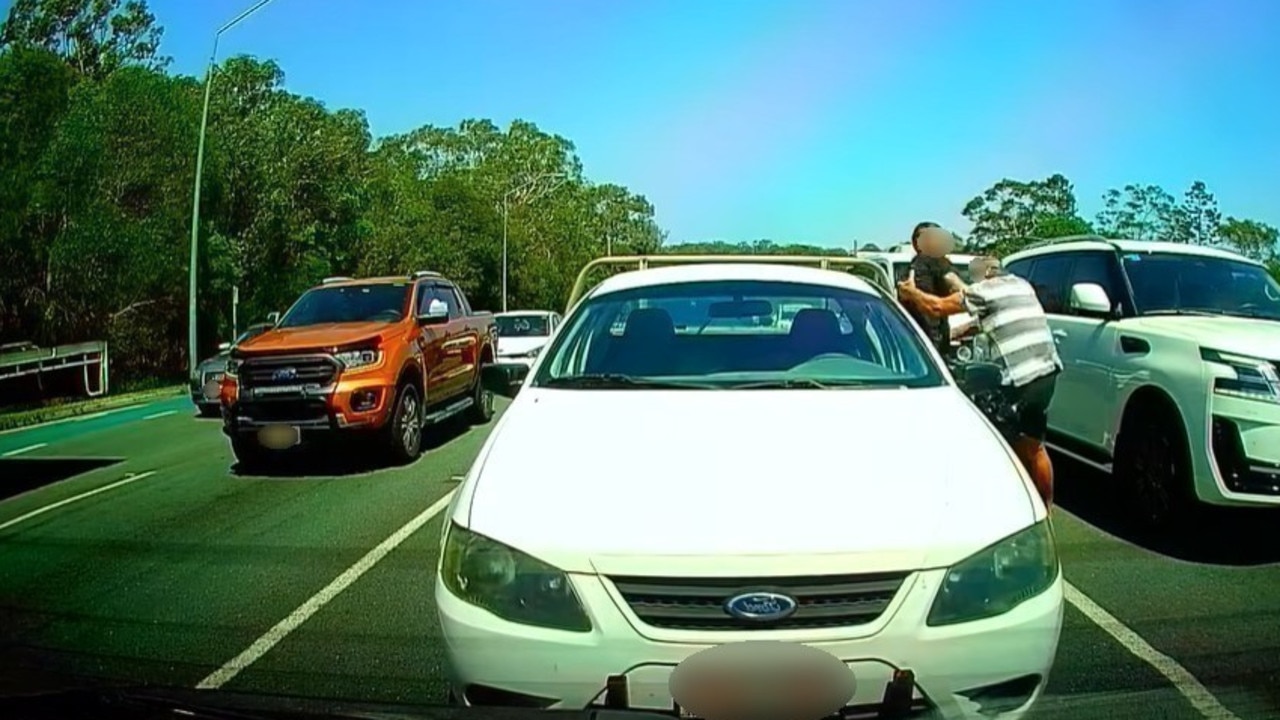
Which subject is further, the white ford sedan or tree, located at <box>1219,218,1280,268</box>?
tree, located at <box>1219,218,1280,268</box>

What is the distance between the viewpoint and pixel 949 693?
3.09m

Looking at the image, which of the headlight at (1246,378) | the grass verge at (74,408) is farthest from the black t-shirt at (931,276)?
the grass verge at (74,408)

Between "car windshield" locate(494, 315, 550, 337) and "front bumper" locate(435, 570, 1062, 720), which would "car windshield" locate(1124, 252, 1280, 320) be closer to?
"front bumper" locate(435, 570, 1062, 720)

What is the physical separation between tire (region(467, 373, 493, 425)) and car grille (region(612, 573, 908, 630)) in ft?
36.7

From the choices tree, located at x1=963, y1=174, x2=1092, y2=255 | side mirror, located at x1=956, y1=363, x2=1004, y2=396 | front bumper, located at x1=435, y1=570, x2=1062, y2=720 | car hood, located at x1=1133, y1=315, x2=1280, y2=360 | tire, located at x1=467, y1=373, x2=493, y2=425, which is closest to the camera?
front bumper, located at x1=435, y1=570, x2=1062, y2=720

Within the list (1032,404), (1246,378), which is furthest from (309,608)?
(1246,378)

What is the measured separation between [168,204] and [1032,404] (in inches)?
930

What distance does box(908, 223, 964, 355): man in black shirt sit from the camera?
30.8 ft

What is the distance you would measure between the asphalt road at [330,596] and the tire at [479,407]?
3.90 metres

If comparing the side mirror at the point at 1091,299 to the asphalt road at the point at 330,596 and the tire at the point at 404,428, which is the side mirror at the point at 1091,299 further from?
the tire at the point at 404,428

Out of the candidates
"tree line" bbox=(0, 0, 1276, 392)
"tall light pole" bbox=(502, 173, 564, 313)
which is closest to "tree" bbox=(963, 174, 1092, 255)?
"tree line" bbox=(0, 0, 1276, 392)

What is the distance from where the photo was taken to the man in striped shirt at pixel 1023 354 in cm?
746

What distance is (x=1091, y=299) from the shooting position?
7973 mm

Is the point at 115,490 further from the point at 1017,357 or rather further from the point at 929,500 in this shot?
the point at 929,500
